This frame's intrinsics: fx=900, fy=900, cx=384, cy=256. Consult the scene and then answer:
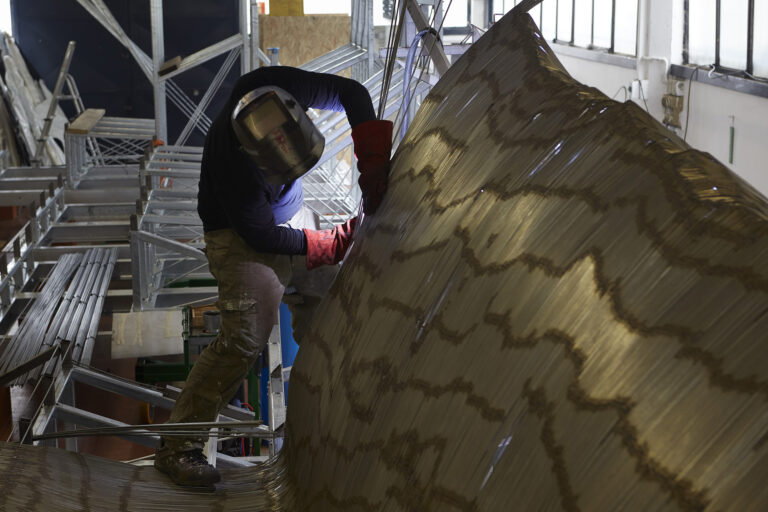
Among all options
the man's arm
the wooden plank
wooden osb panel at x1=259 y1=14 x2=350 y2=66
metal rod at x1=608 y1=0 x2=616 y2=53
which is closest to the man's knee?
the man's arm

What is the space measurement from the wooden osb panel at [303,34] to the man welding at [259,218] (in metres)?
10.3

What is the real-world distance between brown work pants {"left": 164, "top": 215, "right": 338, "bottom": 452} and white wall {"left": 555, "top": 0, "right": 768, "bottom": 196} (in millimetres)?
4560

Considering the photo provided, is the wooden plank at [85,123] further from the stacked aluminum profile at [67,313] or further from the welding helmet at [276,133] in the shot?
the welding helmet at [276,133]

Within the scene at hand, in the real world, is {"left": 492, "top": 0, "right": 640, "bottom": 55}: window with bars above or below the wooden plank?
above

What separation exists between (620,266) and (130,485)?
4.02 ft

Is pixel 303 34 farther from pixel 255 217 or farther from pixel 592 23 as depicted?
pixel 255 217

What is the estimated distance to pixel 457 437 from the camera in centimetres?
112

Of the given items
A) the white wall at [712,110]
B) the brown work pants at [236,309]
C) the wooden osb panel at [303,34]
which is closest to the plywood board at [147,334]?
the brown work pants at [236,309]

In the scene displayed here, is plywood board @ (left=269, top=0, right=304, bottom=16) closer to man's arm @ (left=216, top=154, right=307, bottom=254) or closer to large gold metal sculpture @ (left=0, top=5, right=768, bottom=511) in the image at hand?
man's arm @ (left=216, top=154, right=307, bottom=254)

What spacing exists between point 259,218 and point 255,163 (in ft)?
0.46

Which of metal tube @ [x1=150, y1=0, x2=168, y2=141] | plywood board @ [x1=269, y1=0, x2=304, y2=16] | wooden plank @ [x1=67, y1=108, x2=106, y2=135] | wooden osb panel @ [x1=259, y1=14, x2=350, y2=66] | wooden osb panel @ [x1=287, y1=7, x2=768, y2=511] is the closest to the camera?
wooden osb panel @ [x1=287, y1=7, x2=768, y2=511]

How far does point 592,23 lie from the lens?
10141mm

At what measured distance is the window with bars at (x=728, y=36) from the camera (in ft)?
19.9

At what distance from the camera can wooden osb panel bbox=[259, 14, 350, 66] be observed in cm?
1216
